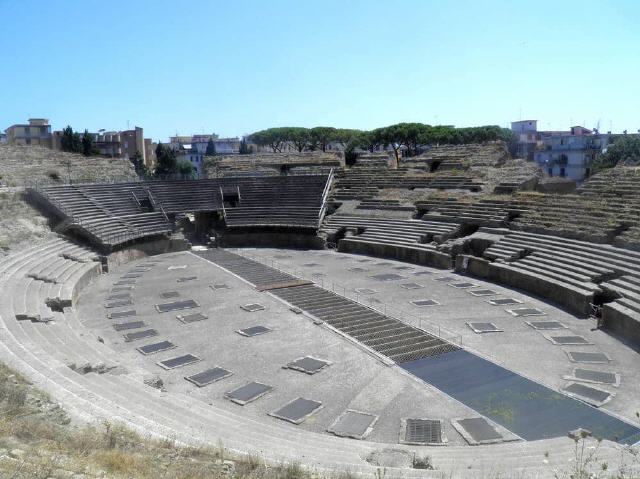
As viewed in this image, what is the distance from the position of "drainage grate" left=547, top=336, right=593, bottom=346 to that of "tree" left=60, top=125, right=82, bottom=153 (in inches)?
2207

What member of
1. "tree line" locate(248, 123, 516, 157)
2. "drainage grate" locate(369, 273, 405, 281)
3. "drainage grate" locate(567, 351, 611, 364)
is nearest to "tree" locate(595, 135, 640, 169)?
"tree line" locate(248, 123, 516, 157)

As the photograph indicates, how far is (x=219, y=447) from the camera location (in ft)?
25.1

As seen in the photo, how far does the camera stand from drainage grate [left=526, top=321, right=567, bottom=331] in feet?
50.9

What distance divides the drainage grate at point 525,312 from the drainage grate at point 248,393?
28.8 feet

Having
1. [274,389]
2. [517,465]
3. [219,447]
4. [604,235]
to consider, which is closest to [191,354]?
[274,389]

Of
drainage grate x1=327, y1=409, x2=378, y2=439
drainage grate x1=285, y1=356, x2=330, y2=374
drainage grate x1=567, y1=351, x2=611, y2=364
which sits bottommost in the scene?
drainage grate x1=327, y1=409, x2=378, y2=439

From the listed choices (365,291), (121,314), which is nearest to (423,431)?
(365,291)

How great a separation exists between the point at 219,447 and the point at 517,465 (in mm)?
4190

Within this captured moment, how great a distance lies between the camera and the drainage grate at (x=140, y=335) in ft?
49.1

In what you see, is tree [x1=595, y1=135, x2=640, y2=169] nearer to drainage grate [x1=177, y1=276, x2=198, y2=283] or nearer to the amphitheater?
the amphitheater

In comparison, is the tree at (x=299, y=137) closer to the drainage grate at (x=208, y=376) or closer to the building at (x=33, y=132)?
the building at (x=33, y=132)

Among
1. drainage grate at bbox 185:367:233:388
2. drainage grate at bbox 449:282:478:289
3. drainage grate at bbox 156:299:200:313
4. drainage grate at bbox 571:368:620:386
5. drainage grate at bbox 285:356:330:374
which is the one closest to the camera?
drainage grate at bbox 571:368:620:386

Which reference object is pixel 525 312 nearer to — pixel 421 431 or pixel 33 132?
pixel 421 431

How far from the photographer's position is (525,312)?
16969 mm
